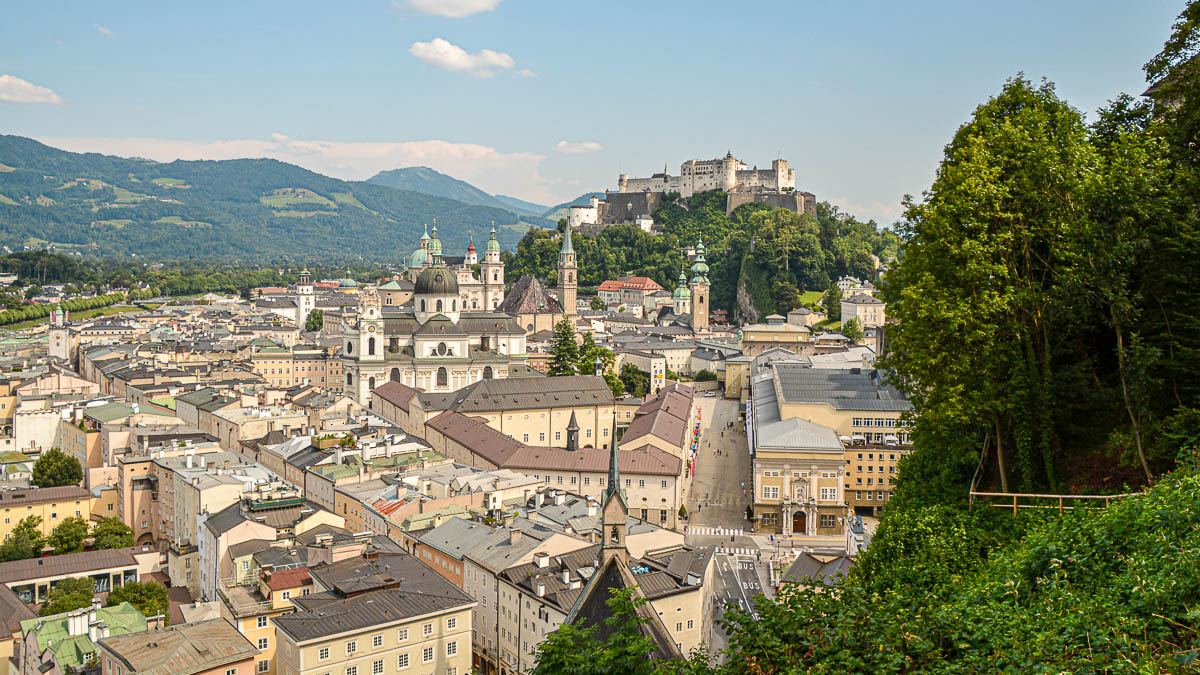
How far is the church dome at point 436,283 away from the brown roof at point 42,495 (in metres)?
31.0

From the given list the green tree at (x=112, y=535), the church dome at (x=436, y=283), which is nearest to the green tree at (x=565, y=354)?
the church dome at (x=436, y=283)

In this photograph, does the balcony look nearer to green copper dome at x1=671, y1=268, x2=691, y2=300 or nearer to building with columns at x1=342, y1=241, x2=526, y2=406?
building with columns at x1=342, y1=241, x2=526, y2=406

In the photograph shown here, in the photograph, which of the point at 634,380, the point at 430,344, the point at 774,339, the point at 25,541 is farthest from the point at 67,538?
the point at 774,339

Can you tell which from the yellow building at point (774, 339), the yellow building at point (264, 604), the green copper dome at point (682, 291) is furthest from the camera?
the green copper dome at point (682, 291)

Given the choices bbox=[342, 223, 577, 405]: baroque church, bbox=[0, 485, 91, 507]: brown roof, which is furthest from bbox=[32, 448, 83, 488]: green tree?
bbox=[342, 223, 577, 405]: baroque church

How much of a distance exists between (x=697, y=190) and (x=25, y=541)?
11191 centimetres

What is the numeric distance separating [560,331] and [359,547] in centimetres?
4586

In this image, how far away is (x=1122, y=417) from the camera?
728 inches

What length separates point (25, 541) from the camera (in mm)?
42312

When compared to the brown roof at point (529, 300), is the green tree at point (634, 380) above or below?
below

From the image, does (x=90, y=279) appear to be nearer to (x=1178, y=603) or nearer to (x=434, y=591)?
(x=434, y=591)

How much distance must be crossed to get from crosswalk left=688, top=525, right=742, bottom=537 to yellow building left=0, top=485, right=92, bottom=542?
2992 cm

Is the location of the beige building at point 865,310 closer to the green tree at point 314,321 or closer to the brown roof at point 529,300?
the brown roof at point 529,300

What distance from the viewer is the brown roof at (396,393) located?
62.7 metres
